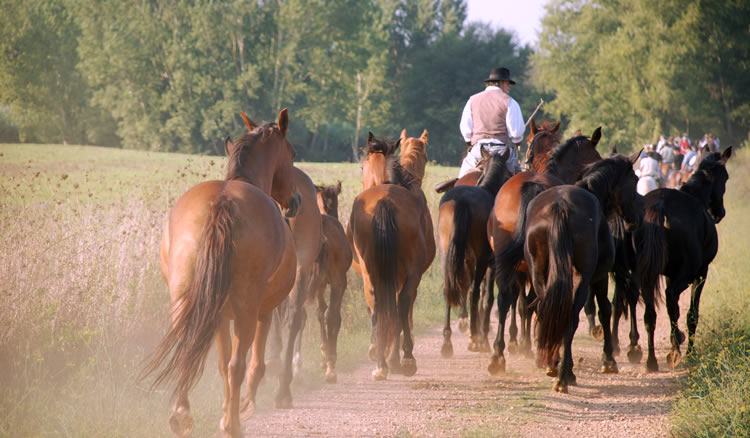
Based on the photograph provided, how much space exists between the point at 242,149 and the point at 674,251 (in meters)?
5.47

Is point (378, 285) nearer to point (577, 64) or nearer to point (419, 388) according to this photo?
point (419, 388)

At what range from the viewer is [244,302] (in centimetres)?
489

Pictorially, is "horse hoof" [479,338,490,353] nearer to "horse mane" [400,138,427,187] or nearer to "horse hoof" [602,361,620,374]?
"horse hoof" [602,361,620,374]

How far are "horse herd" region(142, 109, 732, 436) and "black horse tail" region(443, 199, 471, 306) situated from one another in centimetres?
1

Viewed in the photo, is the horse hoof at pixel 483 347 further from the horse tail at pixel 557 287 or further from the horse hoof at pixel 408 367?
the horse tail at pixel 557 287

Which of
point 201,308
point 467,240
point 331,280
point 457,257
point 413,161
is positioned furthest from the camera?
point 413,161

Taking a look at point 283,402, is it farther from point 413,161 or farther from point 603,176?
point 413,161

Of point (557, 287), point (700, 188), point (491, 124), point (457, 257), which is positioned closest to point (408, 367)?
point (457, 257)

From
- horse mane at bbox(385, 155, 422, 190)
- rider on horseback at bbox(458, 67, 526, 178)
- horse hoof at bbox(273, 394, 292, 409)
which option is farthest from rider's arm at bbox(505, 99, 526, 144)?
horse hoof at bbox(273, 394, 292, 409)

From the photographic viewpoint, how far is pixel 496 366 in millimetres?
7797

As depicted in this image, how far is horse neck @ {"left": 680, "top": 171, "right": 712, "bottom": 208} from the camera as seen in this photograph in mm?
9109

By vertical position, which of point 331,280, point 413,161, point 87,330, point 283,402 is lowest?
point 283,402

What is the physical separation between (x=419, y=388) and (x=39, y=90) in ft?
108

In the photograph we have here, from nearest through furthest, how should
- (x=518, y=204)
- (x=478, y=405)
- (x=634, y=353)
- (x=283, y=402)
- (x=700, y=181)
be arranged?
1. (x=283, y=402)
2. (x=478, y=405)
3. (x=518, y=204)
4. (x=634, y=353)
5. (x=700, y=181)
